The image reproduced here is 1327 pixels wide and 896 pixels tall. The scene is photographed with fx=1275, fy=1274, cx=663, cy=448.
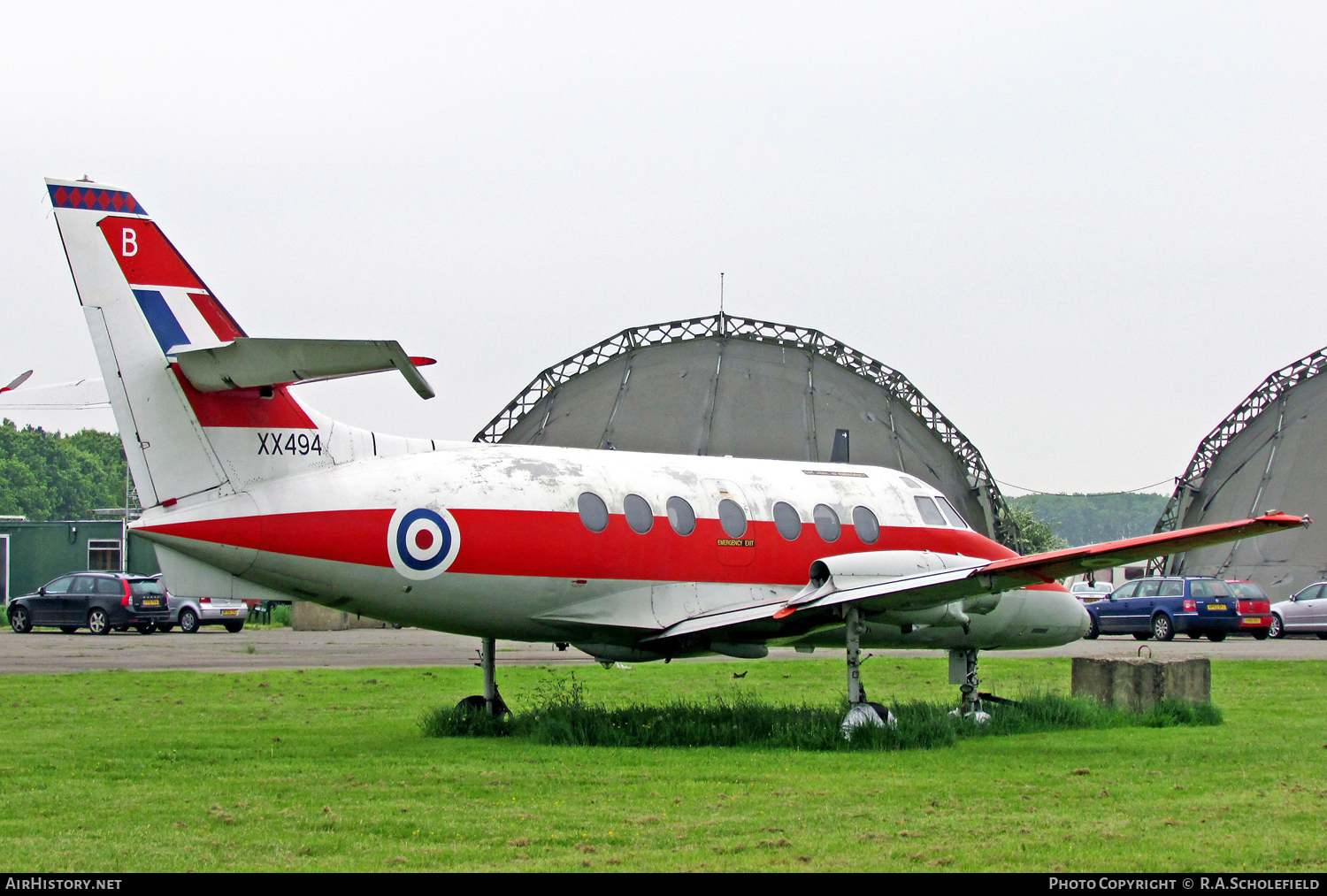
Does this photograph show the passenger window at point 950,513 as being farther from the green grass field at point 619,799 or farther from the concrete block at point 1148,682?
the green grass field at point 619,799

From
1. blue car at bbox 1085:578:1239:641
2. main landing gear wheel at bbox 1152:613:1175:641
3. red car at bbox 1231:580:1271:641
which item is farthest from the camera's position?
main landing gear wheel at bbox 1152:613:1175:641

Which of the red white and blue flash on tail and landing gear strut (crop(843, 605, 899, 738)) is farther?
landing gear strut (crop(843, 605, 899, 738))

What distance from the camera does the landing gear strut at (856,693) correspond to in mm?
14383

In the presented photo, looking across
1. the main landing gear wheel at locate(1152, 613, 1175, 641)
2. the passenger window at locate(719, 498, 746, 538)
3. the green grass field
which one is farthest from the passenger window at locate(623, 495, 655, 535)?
the main landing gear wheel at locate(1152, 613, 1175, 641)

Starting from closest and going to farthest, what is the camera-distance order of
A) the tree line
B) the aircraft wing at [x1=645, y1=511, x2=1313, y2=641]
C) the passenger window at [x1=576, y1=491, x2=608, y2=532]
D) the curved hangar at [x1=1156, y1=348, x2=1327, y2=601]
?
1. the aircraft wing at [x1=645, y1=511, x2=1313, y2=641]
2. the passenger window at [x1=576, y1=491, x2=608, y2=532]
3. the curved hangar at [x1=1156, y1=348, x2=1327, y2=601]
4. the tree line

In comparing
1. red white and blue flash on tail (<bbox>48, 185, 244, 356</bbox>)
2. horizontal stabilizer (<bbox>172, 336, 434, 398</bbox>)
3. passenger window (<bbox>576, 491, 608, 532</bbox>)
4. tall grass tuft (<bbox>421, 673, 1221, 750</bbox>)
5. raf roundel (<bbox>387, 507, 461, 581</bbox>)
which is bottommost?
tall grass tuft (<bbox>421, 673, 1221, 750</bbox>)

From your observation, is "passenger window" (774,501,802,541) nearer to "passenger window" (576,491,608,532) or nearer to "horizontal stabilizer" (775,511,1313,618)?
"horizontal stabilizer" (775,511,1313,618)

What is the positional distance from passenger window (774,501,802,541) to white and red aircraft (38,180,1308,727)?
0.09ft

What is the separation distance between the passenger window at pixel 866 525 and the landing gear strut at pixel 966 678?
77.0 inches

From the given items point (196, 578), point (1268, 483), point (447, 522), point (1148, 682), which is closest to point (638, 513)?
point (447, 522)

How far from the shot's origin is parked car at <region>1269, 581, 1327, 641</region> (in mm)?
38438

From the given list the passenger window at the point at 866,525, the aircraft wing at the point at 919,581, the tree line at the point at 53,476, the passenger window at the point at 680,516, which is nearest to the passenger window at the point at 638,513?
the passenger window at the point at 680,516

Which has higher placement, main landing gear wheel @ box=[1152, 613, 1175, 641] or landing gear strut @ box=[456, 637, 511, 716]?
landing gear strut @ box=[456, 637, 511, 716]
